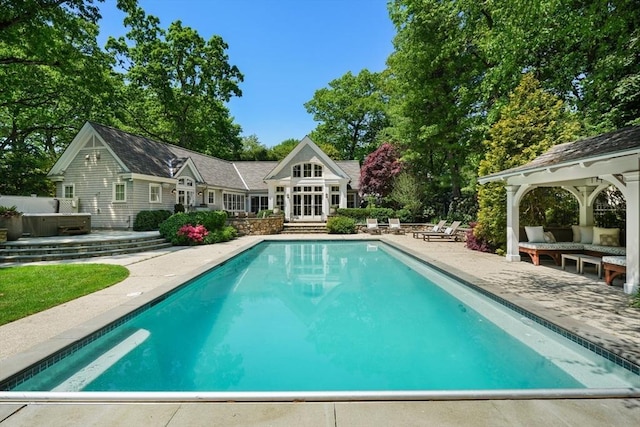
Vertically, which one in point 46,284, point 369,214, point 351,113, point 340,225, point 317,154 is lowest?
point 46,284

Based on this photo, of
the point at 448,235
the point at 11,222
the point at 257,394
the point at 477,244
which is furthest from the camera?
the point at 448,235

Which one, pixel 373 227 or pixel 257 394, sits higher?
pixel 373 227

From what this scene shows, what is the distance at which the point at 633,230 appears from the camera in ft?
20.6

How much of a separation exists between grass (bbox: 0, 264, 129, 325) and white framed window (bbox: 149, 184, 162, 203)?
10179 mm

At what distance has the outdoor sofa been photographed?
29.5 feet

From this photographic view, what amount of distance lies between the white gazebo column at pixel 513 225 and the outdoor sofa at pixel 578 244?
0.22 m

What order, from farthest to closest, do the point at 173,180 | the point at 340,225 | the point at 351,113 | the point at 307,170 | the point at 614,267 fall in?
the point at 351,113, the point at 307,170, the point at 340,225, the point at 173,180, the point at 614,267

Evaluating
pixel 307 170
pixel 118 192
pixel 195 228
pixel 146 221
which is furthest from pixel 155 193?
pixel 307 170

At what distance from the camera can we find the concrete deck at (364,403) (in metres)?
2.68

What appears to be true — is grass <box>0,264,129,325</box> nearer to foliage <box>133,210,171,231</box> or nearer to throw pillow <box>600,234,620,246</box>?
foliage <box>133,210,171,231</box>

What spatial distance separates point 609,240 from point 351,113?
1339 inches

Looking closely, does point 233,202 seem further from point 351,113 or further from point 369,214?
point 351,113

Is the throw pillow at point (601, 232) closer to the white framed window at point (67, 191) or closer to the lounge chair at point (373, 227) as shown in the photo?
the lounge chair at point (373, 227)

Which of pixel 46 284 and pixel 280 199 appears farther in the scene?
pixel 280 199
